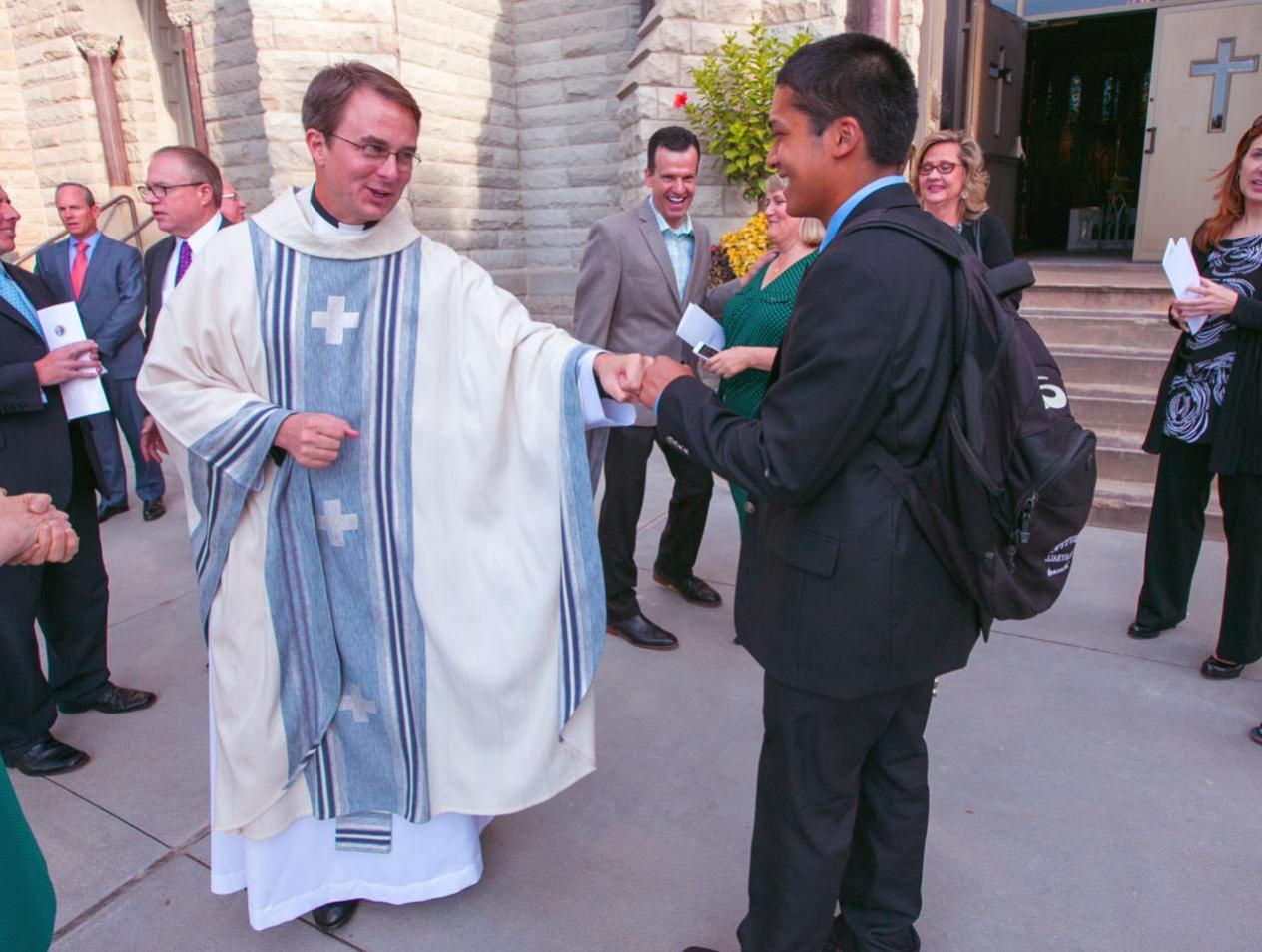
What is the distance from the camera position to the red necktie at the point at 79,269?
569 cm

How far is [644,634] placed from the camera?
156 inches

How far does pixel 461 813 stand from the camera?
7.66 ft

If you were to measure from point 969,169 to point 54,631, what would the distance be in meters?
3.95

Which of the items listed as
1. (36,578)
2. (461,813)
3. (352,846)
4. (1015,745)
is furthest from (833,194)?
(36,578)

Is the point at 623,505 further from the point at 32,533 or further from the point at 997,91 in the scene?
the point at 997,91

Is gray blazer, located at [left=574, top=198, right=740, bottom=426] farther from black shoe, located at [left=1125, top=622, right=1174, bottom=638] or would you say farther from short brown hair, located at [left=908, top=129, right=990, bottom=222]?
black shoe, located at [left=1125, top=622, right=1174, bottom=638]

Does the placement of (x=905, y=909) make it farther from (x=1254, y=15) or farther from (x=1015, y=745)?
(x=1254, y=15)

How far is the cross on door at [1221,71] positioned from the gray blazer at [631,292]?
6428 millimetres

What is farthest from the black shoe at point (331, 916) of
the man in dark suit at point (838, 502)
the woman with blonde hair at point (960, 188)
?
the woman with blonde hair at point (960, 188)

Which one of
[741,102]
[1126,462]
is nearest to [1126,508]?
[1126,462]

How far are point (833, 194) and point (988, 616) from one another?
2.92 feet

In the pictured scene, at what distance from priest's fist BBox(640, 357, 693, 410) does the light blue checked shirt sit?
2.15 meters

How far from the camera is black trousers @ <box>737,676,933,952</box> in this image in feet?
5.99

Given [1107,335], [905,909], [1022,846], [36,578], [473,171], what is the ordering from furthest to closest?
[473,171] < [1107,335] < [36,578] < [1022,846] < [905,909]
